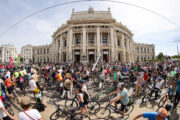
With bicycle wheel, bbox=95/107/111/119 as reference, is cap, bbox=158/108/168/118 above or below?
above

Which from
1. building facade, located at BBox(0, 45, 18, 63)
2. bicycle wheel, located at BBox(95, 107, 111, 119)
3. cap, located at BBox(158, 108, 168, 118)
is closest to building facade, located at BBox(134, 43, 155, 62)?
bicycle wheel, located at BBox(95, 107, 111, 119)

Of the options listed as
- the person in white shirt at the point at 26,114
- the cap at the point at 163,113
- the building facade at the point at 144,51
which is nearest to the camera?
the person in white shirt at the point at 26,114

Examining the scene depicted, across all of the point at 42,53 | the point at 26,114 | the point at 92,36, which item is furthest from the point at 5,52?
the point at 26,114

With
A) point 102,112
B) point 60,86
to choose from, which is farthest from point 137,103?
point 60,86

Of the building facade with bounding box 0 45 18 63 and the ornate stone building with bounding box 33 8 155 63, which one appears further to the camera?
the building facade with bounding box 0 45 18 63

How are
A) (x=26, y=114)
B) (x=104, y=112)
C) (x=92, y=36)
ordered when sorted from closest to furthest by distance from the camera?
1. (x=26, y=114)
2. (x=104, y=112)
3. (x=92, y=36)

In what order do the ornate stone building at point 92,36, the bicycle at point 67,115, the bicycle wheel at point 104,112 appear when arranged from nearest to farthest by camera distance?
the bicycle at point 67,115 < the bicycle wheel at point 104,112 < the ornate stone building at point 92,36

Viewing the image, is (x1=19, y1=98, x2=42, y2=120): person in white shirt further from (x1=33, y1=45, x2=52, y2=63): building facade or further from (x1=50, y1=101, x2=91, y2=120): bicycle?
(x1=33, y1=45, x2=52, y2=63): building facade

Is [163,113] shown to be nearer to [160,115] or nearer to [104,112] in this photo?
[160,115]

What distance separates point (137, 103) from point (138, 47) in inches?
2936

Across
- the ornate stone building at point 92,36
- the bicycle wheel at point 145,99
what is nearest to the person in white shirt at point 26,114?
the bicycle wheel at point 145,99

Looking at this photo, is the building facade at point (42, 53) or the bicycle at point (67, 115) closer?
the bicycle at point (67, 115)

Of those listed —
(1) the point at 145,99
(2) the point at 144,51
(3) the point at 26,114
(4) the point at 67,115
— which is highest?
(2) the point at 144,51

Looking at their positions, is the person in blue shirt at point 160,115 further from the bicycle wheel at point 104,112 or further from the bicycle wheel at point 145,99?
the bicycle wheel at point 145,99
